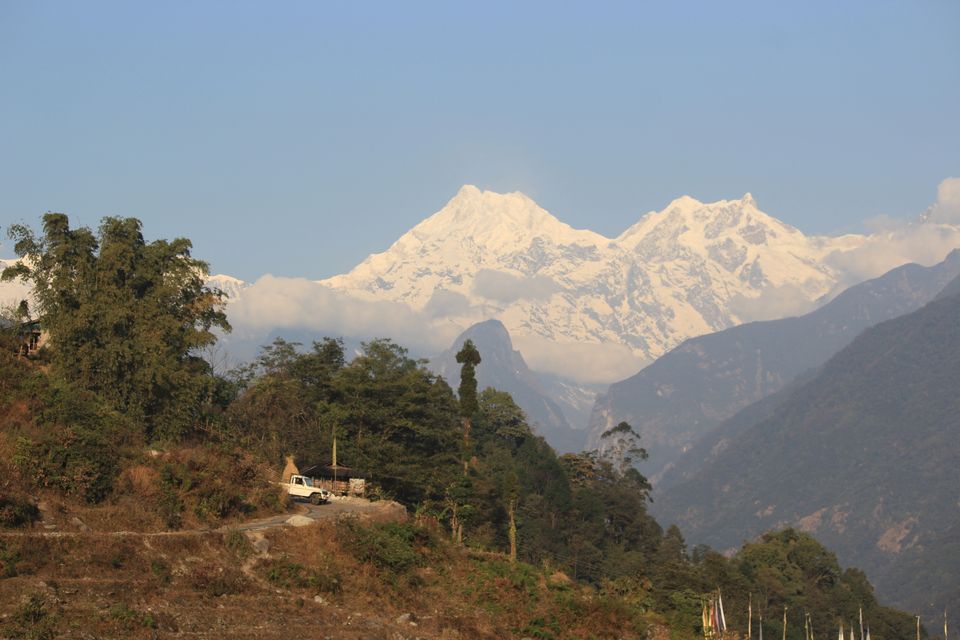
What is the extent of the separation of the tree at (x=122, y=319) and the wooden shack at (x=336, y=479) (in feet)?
22.2

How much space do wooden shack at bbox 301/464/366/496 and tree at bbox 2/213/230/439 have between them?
22.2ft

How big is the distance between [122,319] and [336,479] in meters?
14.1

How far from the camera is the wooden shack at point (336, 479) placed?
58.2m

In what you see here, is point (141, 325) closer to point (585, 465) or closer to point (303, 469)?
point (303, 469)

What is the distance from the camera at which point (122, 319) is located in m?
51.4

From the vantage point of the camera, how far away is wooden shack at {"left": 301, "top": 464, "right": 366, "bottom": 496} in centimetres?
5825

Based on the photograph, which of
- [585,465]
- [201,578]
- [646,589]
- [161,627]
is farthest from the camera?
[585,465]

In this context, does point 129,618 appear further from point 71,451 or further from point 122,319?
point 122,319

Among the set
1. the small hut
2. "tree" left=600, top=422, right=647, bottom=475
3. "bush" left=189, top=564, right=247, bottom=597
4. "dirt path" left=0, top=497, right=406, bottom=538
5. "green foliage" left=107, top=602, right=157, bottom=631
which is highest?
"tree" left=600, top=422, right=647, bottom=475

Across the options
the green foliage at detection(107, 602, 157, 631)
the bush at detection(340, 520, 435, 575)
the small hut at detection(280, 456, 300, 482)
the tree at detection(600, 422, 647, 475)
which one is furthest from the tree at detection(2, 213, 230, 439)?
the tree at detection(600, 422, 647, 475)

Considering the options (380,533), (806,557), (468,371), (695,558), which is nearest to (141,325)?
(380,533)

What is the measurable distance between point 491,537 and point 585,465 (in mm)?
52560

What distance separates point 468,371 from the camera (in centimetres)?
8381

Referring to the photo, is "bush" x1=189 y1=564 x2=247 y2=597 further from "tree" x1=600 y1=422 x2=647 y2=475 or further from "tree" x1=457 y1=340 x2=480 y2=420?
"tree" x1=600 y1=422 x2=647 y2=475
